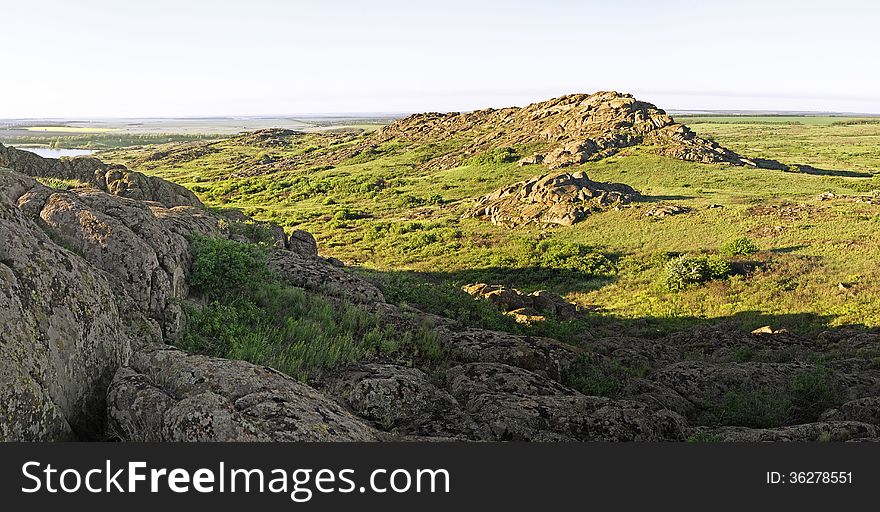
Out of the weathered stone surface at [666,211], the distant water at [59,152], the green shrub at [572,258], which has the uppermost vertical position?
the distant water at [59,152]

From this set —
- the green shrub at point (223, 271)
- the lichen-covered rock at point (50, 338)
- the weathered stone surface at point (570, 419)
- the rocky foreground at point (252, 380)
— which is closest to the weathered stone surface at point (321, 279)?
the rocky foreground at point (252, 380)

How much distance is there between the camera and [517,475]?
5.07m

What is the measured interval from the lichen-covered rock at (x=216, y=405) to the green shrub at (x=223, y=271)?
4.34 m

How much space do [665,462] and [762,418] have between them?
7.01 metres

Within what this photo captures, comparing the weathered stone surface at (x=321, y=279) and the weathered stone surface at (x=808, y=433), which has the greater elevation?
the weathered stone surface at (x=321, y=279)

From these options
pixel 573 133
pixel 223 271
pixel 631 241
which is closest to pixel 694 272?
pixel 631 241

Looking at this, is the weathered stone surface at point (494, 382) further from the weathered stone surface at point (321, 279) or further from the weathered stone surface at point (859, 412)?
the weathered stone surface at point (321, 279)

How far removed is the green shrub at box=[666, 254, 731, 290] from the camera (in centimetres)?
2956

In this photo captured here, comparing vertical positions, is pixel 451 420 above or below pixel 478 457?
below

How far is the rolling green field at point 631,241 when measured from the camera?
79.3ft

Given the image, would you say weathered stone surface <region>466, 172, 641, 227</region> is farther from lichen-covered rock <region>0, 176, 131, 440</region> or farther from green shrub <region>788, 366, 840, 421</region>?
lichen-covered rock <region>0, 176, 131, 440</region>

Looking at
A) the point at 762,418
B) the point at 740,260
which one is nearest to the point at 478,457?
the point at 762,418

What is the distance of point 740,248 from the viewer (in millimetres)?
33969

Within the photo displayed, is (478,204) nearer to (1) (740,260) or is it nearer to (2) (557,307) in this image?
(1) (740,260)
